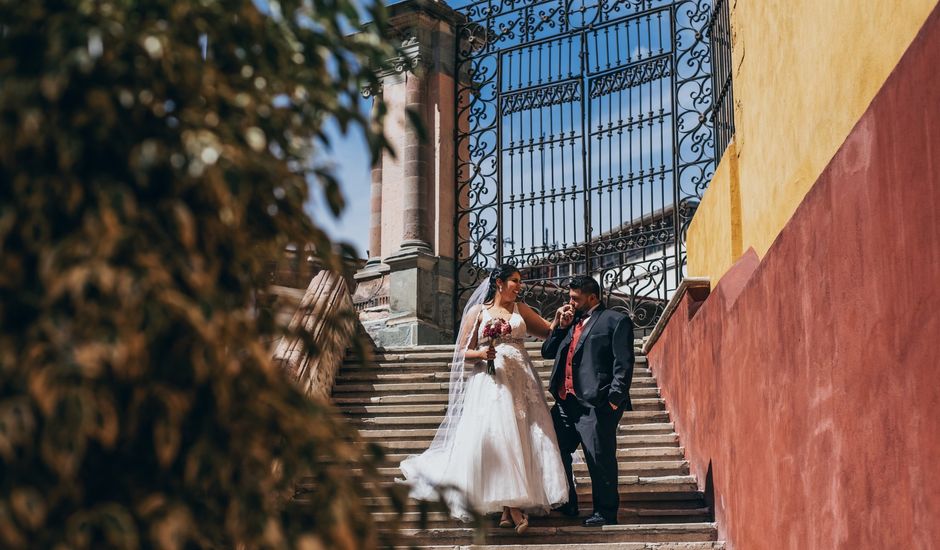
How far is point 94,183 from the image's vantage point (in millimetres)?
2301

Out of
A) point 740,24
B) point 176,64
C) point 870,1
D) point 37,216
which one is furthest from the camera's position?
point 740,24

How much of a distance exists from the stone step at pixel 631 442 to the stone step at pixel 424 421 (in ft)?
1.33

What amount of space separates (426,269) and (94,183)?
12373mm

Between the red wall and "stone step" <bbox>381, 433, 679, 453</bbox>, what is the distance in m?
1.92

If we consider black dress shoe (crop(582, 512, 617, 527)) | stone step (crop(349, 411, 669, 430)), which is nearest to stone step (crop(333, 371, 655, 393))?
stone step (crop(349, 411, 669, 430))

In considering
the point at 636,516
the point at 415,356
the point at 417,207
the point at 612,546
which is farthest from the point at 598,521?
the point at 417,207

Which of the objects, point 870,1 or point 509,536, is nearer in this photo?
point 870,1

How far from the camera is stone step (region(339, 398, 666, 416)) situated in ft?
33.6

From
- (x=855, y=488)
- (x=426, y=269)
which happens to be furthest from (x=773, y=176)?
(x=426, y=269)

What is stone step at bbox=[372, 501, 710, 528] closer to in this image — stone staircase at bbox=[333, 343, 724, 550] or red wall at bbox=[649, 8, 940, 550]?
stone staircase at bbox=[333, 343, 724, 550]

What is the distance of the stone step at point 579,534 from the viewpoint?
24.6 feet

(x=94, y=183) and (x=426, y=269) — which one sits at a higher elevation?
(x=426, y=269)

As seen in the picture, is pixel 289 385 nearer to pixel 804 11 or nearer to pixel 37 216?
pixel 37 216

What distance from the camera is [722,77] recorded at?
993 cm
